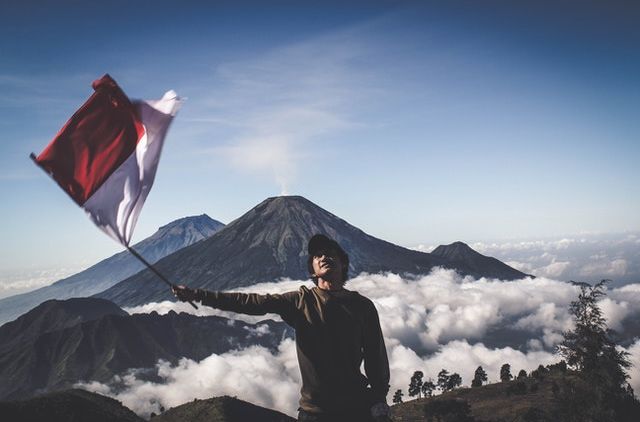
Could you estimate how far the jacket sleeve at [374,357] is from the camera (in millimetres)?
5105

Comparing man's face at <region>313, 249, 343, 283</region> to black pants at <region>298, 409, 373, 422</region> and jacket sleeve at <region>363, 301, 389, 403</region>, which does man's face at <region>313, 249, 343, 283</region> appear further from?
black pants at <region>298, 409, 373, 422</region>

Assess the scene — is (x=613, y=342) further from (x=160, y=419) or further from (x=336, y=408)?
(x=160, y=419)

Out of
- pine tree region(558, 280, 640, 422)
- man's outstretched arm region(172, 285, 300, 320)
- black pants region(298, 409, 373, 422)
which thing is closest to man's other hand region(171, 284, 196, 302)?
man's outstretched arm region(172, 285, 300, 320)

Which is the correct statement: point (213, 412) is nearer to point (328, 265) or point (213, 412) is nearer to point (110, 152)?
point (110, 152)

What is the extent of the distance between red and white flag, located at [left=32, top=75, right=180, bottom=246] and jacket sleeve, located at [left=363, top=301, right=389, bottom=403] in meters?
3.65

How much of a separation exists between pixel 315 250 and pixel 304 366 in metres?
1.28

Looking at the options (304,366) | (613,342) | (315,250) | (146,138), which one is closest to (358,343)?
(304,366)

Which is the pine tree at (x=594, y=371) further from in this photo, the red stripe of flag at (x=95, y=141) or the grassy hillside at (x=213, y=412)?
the grassy hillside at (x=213, y=412)

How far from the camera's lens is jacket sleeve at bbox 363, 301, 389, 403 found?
16.8 ft

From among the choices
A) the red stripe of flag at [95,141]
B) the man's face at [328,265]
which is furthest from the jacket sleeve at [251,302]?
the red stripe of flag at [95,141]

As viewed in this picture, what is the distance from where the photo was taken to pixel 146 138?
700 centimetres

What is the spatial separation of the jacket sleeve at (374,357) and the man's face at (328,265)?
0.49 metres

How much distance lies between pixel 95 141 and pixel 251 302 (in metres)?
4.15

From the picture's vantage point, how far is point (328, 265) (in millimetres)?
5164
